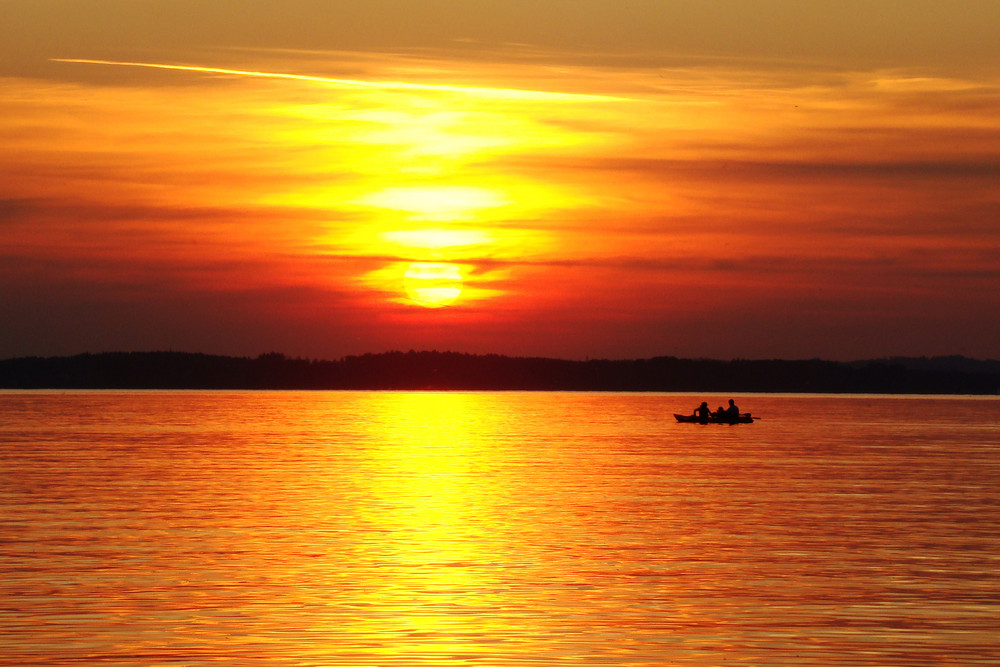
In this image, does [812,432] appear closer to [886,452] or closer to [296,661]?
[886,452]

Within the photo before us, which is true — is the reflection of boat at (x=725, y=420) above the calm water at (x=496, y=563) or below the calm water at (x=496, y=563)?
above

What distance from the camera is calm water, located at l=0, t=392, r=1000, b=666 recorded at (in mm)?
22969

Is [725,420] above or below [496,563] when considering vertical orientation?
above

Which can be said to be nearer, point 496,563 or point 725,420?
point 496,563

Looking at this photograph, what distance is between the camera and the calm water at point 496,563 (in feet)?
75.4

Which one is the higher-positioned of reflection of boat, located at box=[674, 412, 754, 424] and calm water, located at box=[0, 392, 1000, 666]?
reflection of boat, located at box=[674, 412, 754, 424]

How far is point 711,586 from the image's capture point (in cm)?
2905

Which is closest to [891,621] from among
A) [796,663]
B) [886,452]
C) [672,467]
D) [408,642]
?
[796,663]

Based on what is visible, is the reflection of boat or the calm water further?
the reflection of boat

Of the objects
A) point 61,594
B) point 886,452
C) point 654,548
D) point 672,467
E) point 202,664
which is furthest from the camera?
point 886,452

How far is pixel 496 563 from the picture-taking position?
3238cm

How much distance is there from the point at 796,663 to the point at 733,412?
94983 mm

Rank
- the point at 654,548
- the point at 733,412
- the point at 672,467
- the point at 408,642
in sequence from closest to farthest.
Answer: the point at 408,642 < the point at 654,548 < the point at 672,467 < the point at 733,412

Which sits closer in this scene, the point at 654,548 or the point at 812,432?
the point at 654,548
